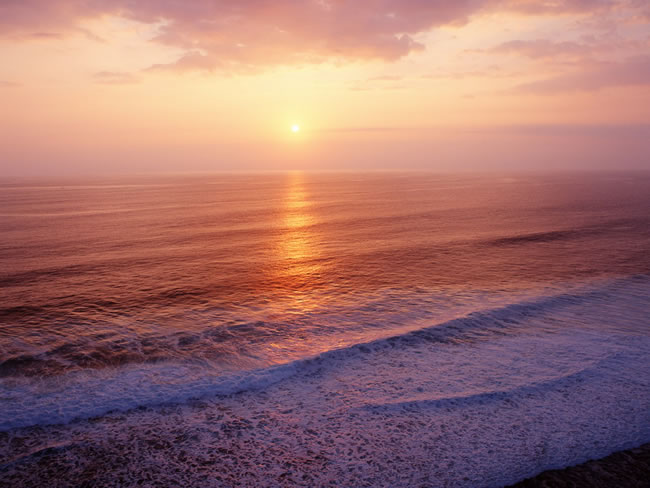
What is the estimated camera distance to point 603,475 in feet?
27.3

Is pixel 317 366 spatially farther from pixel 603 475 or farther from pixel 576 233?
pixel 576 233

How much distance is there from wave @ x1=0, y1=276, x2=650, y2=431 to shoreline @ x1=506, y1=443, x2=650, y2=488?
5.65 metres

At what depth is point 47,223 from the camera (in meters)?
41.0

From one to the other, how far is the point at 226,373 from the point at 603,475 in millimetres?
9207

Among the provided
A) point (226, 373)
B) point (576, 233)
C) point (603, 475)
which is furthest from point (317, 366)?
point (576, 233)

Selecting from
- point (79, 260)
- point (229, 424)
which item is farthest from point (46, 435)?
point (79, 260)

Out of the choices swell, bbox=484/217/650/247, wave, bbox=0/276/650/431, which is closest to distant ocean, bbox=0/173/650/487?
wave, bbox=0/276/650/431

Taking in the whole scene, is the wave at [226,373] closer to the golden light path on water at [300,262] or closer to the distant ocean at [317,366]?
the distant ocean at [317,366]

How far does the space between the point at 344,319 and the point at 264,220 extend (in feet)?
104

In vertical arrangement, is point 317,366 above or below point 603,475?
above

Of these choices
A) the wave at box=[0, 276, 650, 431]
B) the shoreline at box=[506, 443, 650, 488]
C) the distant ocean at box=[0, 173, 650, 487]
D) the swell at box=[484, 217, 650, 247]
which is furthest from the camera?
the swell at box=[484, 217, 650, 247]

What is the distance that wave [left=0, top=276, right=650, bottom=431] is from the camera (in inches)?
418

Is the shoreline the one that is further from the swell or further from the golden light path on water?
the swell

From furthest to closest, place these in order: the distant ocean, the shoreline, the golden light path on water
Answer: the golden light path on water, the distant ocean, the shoreline
